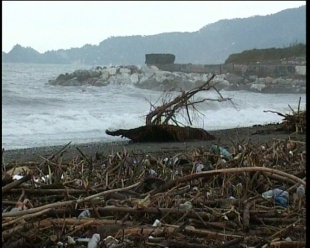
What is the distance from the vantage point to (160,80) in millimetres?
32219

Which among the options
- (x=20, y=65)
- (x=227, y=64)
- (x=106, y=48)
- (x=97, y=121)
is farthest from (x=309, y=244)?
(x=227, y=64)

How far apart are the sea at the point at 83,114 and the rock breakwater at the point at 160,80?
238 cm

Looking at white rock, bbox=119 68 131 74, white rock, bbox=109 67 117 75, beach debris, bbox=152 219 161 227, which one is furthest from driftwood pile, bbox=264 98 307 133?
white rock, bbox=119 68 131 74

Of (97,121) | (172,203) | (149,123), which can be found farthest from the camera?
(97,121)

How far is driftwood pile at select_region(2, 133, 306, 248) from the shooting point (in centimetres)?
265

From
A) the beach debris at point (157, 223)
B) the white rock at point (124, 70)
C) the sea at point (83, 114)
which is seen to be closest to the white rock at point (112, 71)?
the white rock at point (124, 70)

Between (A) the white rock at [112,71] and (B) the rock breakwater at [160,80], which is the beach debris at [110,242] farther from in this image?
(A) the white rock at [112,71]

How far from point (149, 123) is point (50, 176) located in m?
5.27

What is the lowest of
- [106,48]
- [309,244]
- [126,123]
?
[126,123]

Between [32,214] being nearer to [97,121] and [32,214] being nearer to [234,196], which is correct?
[234,196]

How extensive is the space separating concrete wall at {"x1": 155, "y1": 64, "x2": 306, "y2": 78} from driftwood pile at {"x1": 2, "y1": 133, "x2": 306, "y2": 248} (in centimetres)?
3418

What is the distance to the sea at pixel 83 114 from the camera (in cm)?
1139

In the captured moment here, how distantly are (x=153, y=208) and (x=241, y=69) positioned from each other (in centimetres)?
3840

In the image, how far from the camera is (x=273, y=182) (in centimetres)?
362
